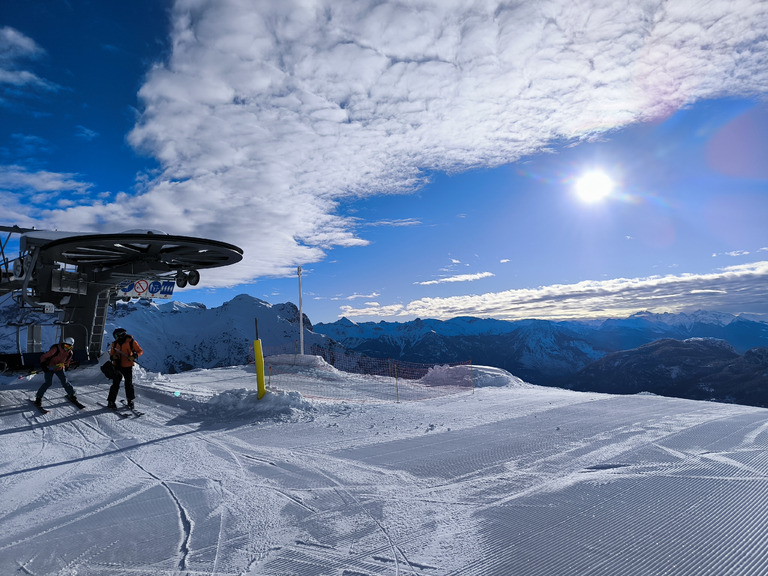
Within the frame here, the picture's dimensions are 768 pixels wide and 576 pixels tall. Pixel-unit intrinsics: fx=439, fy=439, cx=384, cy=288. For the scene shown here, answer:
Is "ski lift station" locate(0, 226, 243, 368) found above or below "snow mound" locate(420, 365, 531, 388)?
above

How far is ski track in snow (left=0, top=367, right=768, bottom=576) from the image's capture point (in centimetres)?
318

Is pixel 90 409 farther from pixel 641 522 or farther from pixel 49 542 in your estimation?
pixel 641 522

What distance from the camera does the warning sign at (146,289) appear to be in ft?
53.7

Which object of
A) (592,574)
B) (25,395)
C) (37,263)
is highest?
(37,263)

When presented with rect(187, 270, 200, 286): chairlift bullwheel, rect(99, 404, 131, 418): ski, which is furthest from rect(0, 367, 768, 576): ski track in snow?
rect(187, 270, 200, 286): chairlift bullwheel

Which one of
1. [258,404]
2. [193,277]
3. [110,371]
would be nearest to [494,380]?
[258,404]

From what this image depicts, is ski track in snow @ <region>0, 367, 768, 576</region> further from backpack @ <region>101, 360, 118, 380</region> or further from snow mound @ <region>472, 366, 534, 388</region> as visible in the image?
snow mound @ <region>472, 366, 534, 388</region>

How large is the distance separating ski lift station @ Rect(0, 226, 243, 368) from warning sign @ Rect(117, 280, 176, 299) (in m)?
0.16

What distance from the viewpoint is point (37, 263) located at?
13.8m

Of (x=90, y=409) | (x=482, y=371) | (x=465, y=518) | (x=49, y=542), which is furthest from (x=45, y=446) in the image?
(x=482, y=371)

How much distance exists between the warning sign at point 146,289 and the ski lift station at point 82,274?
→ 0.16m

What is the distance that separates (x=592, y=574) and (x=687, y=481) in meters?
2.42

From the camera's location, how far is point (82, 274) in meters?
14.8

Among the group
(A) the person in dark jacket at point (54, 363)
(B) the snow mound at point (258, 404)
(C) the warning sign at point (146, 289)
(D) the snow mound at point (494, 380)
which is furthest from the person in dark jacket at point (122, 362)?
(D) the snow mound at point (494, 380)
